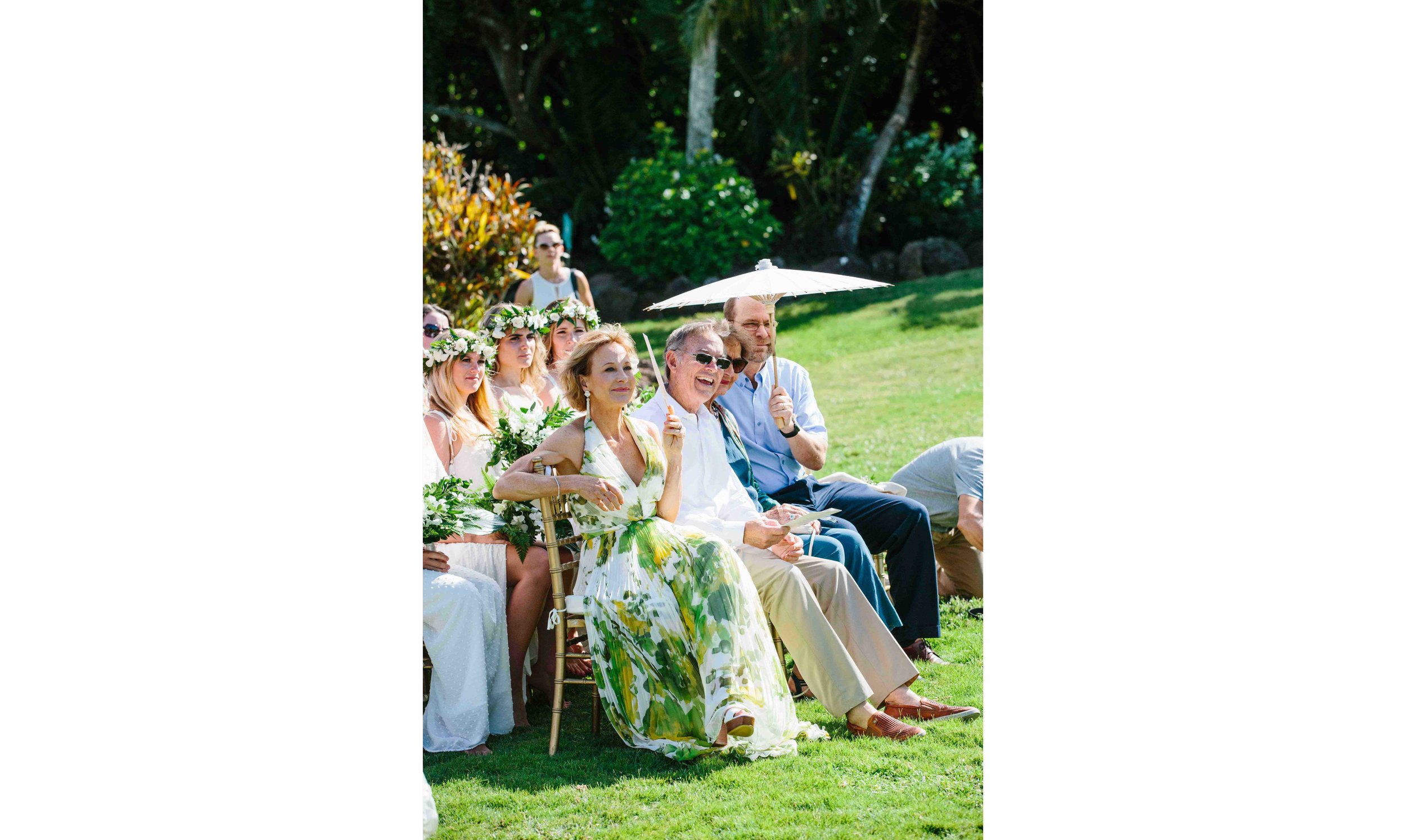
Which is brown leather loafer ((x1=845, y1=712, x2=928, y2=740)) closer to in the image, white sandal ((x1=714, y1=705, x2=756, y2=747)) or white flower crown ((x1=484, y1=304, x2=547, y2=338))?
white sandal ((x1=714, y1=705, x2=756, y2=747))

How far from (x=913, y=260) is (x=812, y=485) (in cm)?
945

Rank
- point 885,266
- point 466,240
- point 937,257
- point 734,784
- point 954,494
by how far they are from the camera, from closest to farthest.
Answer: point 734,784, point 954,494, point 466,240, point 937,257, point 885,266

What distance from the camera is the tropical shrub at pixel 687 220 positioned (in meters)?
13.0

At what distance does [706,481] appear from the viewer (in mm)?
4238

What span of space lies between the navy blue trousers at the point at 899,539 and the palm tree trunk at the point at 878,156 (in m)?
9.40

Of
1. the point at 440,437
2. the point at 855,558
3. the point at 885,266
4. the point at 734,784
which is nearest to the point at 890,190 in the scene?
the point at 885,266

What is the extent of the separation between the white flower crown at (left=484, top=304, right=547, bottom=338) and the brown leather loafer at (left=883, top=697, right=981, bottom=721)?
84.4 inches

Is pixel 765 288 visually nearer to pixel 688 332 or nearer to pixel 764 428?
pixel 764 428

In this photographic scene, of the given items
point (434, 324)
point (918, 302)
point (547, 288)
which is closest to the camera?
point (434, 324)

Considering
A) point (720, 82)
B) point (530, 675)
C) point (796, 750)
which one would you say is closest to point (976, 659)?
point (796, 750)

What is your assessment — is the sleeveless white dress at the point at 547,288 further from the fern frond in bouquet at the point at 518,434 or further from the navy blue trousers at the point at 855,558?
the navy blue trousers at the point at 855,558

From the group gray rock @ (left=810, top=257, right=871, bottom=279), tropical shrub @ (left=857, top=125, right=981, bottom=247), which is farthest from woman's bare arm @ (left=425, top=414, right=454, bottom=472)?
tropical shrub @ (left=857, top=125, right=981, bottom=247)
